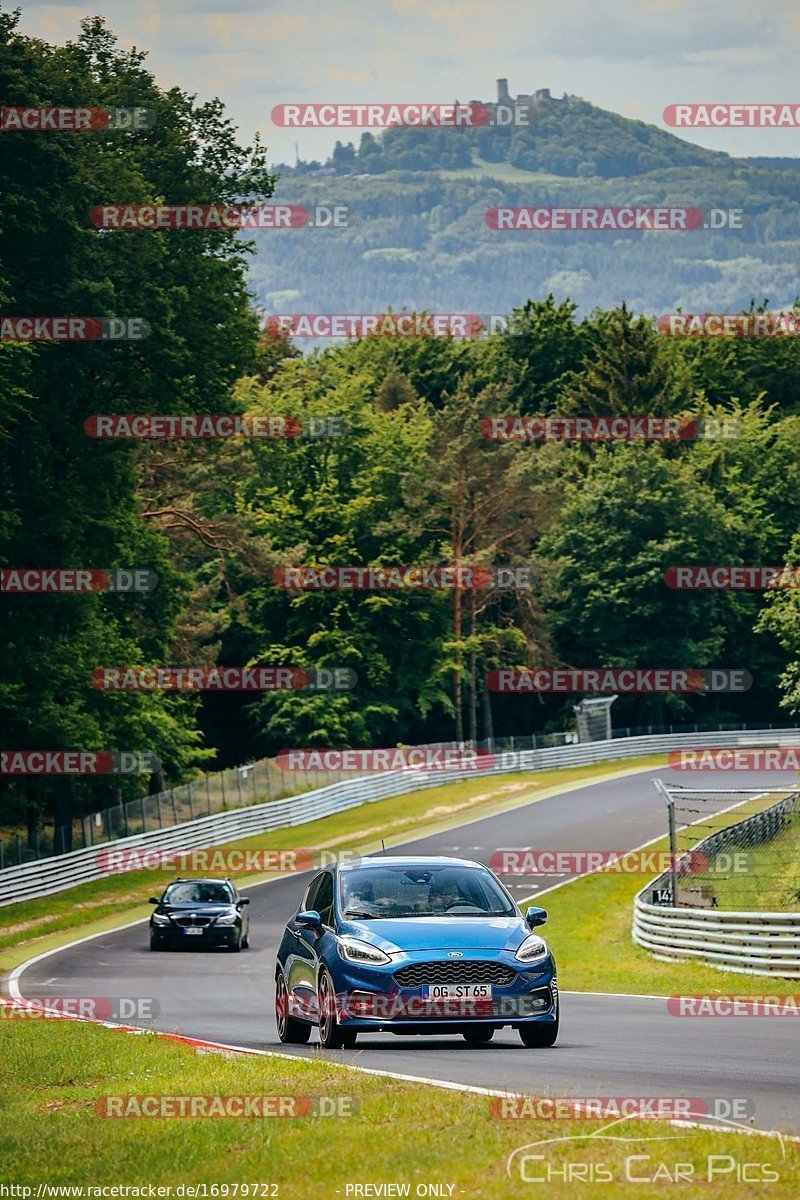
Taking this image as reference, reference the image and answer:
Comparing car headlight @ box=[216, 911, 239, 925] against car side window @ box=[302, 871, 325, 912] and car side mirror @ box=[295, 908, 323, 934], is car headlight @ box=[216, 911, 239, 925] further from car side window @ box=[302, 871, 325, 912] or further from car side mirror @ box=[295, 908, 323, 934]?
car side mirror @ box=[295, 908, 323, 934]

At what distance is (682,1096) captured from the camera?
414 inches

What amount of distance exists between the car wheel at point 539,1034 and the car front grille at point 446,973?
0.74 m

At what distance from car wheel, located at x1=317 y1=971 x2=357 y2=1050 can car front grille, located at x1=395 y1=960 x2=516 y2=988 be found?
0.63 meters

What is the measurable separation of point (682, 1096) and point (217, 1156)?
2999 mm

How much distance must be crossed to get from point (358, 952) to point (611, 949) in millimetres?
19436

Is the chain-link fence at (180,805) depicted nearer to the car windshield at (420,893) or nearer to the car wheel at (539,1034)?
the car windshield at (420,893)

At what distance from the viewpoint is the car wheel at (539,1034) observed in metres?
14.1

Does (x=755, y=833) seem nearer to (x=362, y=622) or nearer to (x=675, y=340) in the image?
(x=362, y=622)

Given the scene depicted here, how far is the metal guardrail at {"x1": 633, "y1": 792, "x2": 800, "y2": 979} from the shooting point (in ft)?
83.2

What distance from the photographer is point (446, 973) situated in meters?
13.6

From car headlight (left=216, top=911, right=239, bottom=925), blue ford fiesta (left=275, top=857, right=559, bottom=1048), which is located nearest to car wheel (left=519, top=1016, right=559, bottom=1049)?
blue ford fiesta (left=275, top=857, right=559, bottom=1048)

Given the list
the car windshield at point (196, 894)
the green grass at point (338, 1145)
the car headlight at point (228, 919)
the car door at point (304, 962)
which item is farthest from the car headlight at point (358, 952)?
the car windshield at point (196, 894)

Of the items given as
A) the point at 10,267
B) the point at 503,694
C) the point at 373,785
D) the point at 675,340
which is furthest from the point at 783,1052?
the point at 675,340

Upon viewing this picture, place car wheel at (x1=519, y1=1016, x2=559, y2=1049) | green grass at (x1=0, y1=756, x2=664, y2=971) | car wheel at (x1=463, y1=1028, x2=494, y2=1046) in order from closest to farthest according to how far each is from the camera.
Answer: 1. car wheel at (x1=519, y1=1016, x2=559, y2=1049)
2. car wheel at (x1=463, y1=1028, x2=494, y2=1046)
3. green grass at (x1=0, y1=756, x2=664, y2=971)
